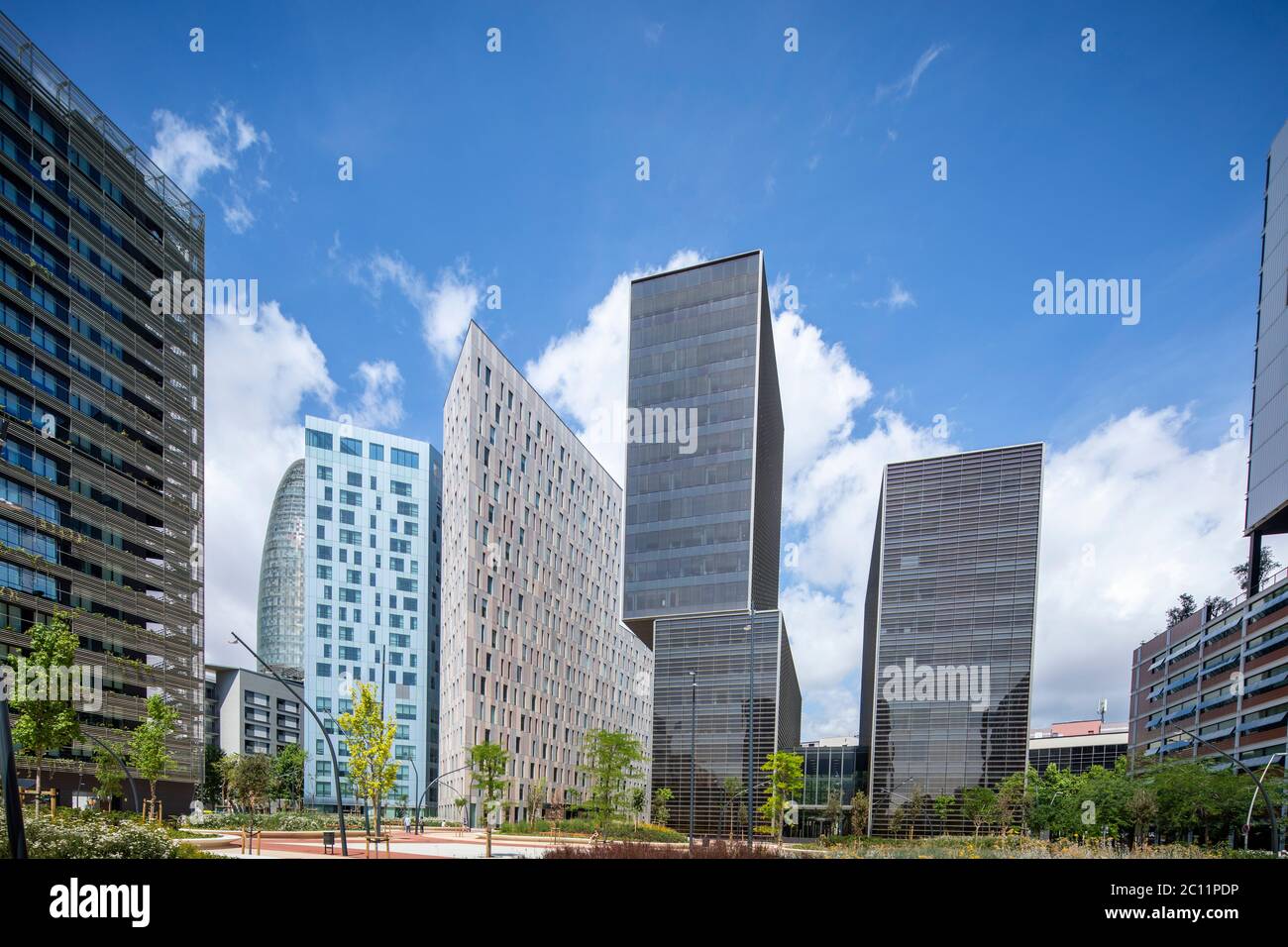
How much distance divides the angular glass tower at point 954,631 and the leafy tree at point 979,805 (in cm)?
136

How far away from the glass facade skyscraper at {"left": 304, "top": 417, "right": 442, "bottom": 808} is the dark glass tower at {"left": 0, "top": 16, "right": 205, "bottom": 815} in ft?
A: 116

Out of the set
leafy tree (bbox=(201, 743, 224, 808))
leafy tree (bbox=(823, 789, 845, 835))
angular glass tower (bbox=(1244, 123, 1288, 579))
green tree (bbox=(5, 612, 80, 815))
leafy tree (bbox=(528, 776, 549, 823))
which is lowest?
leafy tree (bbox=(201, 743, 224, 808))

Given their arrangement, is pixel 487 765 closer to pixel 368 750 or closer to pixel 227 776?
pixel 368 750

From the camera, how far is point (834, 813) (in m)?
70.8

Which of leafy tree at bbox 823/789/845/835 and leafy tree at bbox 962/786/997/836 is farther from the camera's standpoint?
leafy tree at bbox 823/789/845/835

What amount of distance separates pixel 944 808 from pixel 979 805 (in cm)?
353

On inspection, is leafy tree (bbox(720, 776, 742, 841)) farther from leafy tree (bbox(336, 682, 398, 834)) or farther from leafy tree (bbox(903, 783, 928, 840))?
leafy tree (bbox(336, 682, 398, 834))

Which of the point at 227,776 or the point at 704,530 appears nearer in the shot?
the point at 704,530

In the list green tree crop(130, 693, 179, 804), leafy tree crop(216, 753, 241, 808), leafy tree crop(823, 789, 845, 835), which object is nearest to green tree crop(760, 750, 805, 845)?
leafy tree crop(823, 789, 845, 835)

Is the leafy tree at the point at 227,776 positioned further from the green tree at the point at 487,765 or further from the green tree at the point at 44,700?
the green tree at the point at 44,700

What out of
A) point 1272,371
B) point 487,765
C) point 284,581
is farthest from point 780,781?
point 284,581

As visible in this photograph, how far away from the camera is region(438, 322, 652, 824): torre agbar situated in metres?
74.3
